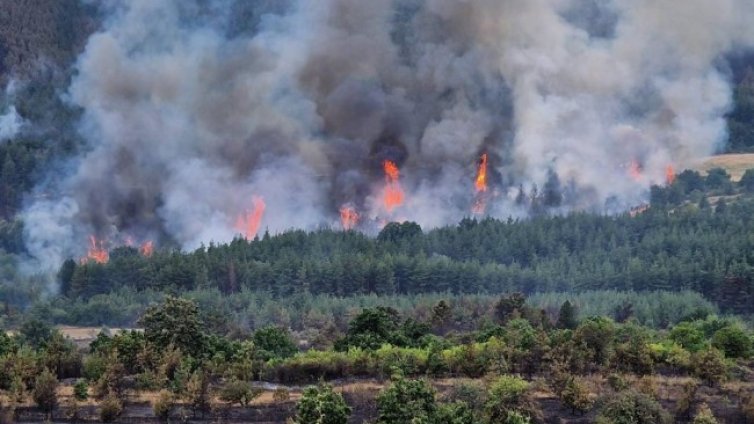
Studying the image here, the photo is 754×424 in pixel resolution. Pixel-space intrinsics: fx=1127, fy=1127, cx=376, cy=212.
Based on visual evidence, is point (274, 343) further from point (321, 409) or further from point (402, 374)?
point (321, 409)

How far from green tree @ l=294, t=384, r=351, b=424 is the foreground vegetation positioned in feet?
0.14

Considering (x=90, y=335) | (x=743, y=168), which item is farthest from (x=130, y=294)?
(x=743, y=168)

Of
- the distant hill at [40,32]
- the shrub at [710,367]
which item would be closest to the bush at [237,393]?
the shrub at [710,367]

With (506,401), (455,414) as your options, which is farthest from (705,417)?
(455,414)

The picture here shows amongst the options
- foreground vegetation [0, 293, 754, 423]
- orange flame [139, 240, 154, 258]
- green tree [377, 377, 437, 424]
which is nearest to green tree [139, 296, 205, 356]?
foreground vegetation [0, 293, 754, 423]

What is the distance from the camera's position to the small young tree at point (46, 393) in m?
38.3

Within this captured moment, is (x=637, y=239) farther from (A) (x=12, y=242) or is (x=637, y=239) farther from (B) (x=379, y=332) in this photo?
(A) (x=12, y=242)

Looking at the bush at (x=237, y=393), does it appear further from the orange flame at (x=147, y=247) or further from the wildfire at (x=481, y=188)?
the wildfire at (x=481, y=188)

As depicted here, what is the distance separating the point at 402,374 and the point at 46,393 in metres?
12.2

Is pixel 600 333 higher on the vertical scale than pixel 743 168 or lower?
lower

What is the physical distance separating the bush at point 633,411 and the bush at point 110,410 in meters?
15.8

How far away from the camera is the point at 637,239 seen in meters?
89.6

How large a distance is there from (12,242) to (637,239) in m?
59.2

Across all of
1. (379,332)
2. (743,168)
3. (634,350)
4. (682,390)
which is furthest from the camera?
(743,168)
